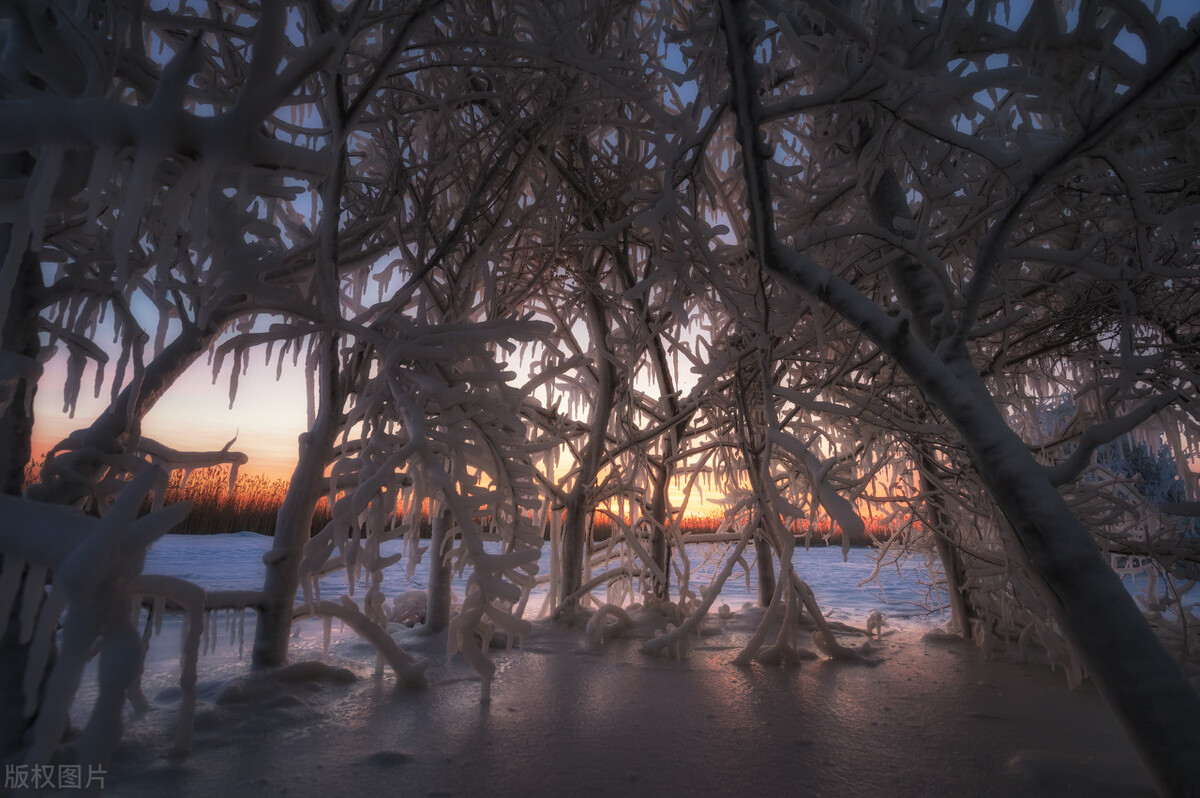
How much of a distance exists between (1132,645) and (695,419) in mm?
3108

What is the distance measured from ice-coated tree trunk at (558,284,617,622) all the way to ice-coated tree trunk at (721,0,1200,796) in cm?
204

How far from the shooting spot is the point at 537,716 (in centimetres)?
174

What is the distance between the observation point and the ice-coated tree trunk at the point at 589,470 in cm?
353

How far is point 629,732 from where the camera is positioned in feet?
5.36

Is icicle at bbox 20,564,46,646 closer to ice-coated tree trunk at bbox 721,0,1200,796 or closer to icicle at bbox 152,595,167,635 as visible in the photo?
icicle at bbox 152,595,167,635

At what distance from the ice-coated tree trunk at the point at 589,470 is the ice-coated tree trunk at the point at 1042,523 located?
204 cm

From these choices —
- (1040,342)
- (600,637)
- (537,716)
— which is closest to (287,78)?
(537,716)

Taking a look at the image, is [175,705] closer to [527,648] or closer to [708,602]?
[527,648]

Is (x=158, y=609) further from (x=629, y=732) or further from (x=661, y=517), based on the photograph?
(x=661, y=517)

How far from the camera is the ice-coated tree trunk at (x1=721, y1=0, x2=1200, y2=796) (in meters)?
→ 1.09

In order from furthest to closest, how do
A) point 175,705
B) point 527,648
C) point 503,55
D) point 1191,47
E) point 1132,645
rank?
point 527,648 → point 503,55 → point 175,705 → point 1132,645 → point 1191,47

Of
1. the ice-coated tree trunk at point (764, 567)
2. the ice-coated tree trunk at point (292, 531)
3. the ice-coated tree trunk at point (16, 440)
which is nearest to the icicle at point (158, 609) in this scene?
the ice-coated tree trunk at point (16, 440)

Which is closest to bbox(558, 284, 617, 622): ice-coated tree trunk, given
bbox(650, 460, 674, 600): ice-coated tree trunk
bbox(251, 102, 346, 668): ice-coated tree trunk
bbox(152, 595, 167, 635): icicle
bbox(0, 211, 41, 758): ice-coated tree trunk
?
bbox(650, 460, 674, 600): ice-coated tree trunk

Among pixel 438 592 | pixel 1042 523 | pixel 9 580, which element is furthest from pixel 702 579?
pixel 9 580
